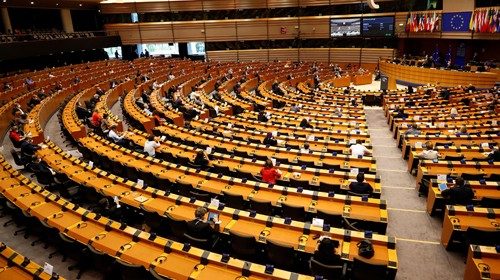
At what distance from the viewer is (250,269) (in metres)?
5.50

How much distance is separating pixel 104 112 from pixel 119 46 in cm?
2398

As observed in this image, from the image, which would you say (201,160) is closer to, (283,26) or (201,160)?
(201,160)

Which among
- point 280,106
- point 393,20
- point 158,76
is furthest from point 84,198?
point 393,20

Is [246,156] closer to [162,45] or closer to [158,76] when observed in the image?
[158,76]

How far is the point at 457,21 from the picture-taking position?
2403 cm

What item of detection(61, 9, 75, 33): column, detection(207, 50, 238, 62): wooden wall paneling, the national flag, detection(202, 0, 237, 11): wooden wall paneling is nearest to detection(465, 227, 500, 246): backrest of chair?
the national flag

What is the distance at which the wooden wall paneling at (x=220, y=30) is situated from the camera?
3456 cm

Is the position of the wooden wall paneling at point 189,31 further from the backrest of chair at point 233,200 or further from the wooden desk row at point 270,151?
the backrest of chair at point 233,200

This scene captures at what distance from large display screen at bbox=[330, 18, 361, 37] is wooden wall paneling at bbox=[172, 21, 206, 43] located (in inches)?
495

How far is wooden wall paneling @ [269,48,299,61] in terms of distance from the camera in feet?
113

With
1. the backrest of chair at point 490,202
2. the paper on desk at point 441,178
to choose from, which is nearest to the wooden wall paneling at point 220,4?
the paper on desk at point 441,178

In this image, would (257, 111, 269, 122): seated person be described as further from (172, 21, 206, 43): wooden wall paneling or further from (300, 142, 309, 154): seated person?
(172, 21, 206, 43): wooden wall paneling

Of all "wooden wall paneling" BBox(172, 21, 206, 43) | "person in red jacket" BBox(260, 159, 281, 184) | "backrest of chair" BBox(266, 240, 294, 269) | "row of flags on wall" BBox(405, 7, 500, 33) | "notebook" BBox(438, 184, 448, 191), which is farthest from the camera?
"wooden wall paneling" BBox(172, 21, 206, 43)

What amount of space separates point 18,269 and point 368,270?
563 centimetres
